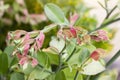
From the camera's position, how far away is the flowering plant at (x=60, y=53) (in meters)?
0.34

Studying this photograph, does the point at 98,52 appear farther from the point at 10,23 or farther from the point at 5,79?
the point at 10,23

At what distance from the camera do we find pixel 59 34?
34cm

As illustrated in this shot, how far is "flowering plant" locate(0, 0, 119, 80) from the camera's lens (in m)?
0.34

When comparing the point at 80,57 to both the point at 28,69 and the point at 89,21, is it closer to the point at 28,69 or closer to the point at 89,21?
the point at 28,69

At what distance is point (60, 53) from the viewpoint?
1.17ft

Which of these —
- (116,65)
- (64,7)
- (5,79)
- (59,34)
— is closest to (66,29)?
(59,34)

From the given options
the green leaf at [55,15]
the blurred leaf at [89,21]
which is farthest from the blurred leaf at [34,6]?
the green leaf at [55,15]

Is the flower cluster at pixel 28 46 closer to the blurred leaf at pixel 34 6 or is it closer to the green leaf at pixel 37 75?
the green leaf at pixel 37 75

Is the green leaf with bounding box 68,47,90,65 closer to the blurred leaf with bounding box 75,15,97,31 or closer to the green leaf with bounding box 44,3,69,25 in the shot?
the green leaf with bounding box 44,3,69,25

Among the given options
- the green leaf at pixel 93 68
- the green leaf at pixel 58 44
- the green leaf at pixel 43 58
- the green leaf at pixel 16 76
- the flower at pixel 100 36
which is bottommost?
the green leaf at pixel 16 76

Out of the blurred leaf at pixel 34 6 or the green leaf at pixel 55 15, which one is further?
the blurred leaf at pixel 34 6

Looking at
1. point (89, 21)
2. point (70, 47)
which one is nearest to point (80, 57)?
point (70, 47)

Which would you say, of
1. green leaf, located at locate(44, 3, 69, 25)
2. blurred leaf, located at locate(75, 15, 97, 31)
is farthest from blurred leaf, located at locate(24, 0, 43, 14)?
green leaf, located at locate(44, 3, 69, 25)

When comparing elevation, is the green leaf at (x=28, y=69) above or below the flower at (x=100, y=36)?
below
